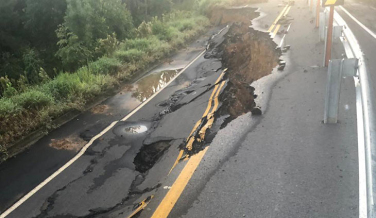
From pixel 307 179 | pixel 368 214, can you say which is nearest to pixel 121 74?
pixel 307 179

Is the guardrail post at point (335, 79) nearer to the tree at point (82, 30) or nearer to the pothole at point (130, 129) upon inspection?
the pothole at point (130, 129)

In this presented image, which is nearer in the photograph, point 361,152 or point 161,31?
point 361,152

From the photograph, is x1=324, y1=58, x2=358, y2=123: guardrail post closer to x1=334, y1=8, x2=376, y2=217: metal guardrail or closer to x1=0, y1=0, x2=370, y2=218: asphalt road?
x1=0, y1=0, x2=370, y2=218: asphalt road

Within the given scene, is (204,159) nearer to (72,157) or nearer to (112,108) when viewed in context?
(72,157)

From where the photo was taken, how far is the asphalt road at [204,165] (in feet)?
12.3

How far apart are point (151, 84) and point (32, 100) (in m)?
3.59

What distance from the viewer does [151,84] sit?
32.1 feet

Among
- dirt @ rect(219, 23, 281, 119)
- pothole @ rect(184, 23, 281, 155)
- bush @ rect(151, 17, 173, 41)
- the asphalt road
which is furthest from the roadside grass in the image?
dirt @ rect(219, 23, 281, 119)

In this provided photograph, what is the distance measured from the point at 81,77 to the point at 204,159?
6190mm

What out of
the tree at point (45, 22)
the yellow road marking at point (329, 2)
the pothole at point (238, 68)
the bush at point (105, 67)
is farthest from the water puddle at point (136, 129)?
the tree at point (45, 22)

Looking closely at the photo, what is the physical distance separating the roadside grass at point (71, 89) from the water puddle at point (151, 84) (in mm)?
623

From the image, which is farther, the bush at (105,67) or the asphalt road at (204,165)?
the bush at (105,67)

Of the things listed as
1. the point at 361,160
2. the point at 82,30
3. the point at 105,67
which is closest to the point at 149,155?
the point at 361,160

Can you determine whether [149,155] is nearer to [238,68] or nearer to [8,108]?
[8,108]
